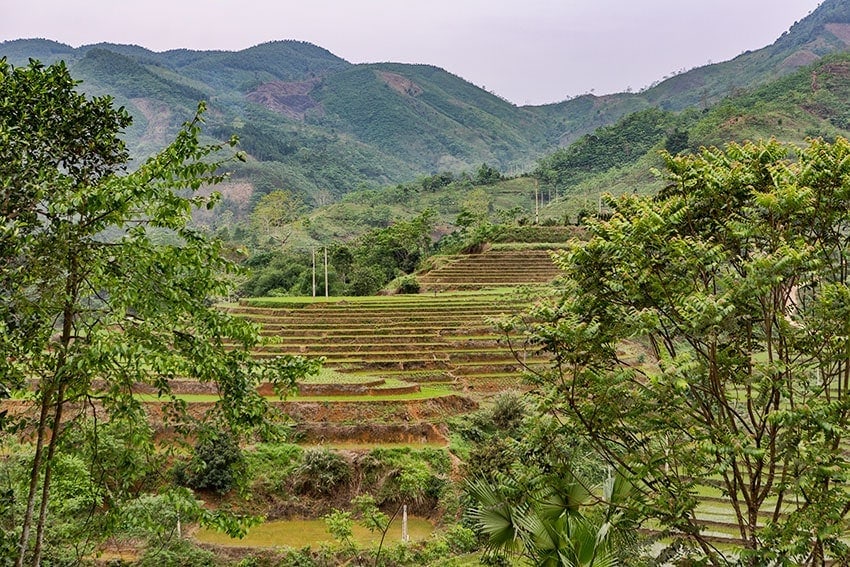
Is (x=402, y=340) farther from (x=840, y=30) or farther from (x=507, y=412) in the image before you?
(x=840, y=30)

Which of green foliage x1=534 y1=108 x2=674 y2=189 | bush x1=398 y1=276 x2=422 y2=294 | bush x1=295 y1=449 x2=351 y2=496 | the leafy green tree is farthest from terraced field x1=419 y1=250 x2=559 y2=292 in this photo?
green foliage x1=534 y1=108 x2=674 y2=189

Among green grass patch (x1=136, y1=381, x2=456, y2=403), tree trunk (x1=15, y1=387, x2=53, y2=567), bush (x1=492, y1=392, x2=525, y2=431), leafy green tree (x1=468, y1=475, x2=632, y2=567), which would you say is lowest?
bush (x1=492, y1=392, x2=525, y2=431)

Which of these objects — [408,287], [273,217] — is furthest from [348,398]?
[273,217]

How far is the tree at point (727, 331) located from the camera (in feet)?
19.9

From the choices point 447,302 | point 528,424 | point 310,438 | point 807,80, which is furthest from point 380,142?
point 528,424

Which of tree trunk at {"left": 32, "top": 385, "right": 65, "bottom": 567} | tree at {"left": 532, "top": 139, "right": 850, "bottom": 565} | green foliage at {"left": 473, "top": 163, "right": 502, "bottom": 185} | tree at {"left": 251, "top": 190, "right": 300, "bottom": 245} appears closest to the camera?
tree trunk at {"left": 32, "top": 385, "right": 65, "bottom": 567}

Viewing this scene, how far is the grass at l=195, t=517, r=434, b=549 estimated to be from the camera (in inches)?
655

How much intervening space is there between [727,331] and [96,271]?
6183 millimetres

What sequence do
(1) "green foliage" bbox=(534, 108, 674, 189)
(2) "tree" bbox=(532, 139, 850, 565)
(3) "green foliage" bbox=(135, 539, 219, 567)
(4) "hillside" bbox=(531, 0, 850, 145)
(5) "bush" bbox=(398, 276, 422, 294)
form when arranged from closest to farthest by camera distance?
(2) "tree" bbox=(532, 139, 850, 565) < (3) "green foliage" bbox=(135, 539, 219, 567) < (5) "bush" bbox=(398, 276, 422, 294) < (1) "green foliage" bbox=(534, 108, 674, 189) < (4) "hillside" bbox=(531, 0, 850, 145)

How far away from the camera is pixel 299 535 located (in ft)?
56.6

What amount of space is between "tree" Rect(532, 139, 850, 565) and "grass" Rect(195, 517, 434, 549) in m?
10.6

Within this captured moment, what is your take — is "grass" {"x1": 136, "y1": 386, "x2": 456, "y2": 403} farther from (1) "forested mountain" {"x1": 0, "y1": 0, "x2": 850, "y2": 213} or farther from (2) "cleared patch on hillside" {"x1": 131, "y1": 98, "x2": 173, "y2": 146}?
(2) "cleared patch on hillside" {"x1": 131, "y1": 98, "x2": 173, "y2": 146}

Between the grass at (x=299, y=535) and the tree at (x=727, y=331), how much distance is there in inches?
417

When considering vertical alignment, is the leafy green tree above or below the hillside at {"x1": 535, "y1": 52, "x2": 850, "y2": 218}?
below
